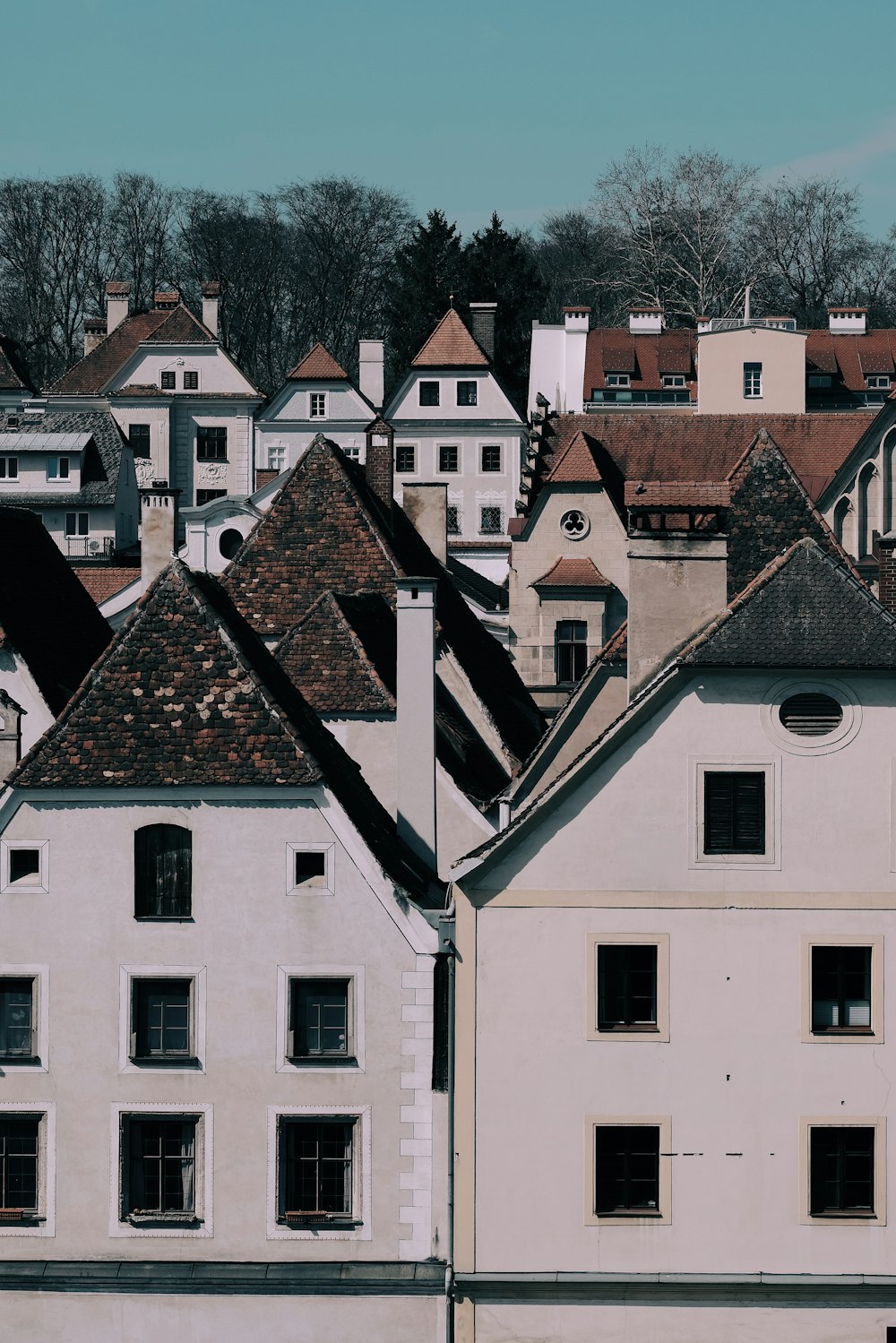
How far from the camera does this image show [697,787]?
1208 inches

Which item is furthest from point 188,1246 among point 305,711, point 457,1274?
point 305,711

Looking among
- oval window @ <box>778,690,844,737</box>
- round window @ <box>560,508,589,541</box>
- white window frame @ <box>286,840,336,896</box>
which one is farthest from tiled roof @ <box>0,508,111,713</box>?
round window @ <box>560,508,589,541</box>

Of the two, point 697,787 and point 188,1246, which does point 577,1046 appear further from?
point 188,1246

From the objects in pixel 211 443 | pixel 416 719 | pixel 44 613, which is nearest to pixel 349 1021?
pixel 416 719

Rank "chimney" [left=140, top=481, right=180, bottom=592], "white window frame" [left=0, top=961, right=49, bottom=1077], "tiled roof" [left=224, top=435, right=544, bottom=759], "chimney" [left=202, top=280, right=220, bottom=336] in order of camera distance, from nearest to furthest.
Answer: "white window frame" [left=0, top=961, right=49, bottom=1077] → "tiled roof" [left=224, top=435, right=544, bottom=759] → "chimney" [left=140, top=481, right=180, bottom=592] → "chimney" [left=202, top=280, right=220, bottom=336]

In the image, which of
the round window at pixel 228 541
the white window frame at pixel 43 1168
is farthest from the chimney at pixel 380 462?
the round window at pixel 228 541

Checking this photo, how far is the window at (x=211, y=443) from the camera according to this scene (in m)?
123

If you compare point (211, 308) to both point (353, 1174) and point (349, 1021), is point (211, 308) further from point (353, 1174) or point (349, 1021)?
point (353, 1174)

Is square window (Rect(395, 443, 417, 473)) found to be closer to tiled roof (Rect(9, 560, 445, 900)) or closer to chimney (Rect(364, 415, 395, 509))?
chimney (Rect(364, 415, 395, 509))

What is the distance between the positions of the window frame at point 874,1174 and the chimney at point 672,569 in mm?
6660

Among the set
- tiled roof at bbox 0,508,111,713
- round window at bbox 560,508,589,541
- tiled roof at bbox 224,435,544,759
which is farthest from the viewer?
round window at bbox 560,508,589,541

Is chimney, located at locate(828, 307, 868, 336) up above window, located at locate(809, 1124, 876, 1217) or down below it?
above

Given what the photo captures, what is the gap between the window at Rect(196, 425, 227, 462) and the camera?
4855 inches

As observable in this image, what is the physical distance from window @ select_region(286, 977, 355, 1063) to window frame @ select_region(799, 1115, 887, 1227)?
20.1 ft
